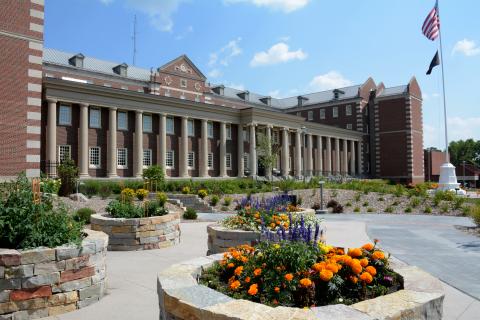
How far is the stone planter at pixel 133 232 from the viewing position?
11.3 metres

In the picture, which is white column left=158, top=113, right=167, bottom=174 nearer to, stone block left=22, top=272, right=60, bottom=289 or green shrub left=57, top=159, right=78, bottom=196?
green shrub left=57, top=159, right=78, bottom=196

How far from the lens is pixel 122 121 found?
39312 mm

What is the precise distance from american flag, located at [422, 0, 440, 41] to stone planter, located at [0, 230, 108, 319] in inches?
1271

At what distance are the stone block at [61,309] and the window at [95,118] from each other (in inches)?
1318

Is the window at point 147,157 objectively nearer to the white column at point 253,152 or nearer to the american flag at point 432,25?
the white column at point 253,152

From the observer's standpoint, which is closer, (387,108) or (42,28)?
(42,28)

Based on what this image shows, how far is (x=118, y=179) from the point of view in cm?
3581

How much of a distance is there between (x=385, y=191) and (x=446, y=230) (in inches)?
526

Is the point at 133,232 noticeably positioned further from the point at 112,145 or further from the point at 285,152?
the point at 285,152

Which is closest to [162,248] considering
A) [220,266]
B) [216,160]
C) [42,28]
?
[220,266]

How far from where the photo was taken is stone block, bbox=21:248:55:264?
5582mm

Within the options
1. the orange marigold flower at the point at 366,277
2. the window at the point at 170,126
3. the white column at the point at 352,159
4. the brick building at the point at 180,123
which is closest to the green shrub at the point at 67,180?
the brick building at the point at 180,123

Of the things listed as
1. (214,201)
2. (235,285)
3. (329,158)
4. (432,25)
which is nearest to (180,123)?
(214,201)

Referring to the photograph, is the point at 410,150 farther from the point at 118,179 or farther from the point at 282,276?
the point at 282,276
